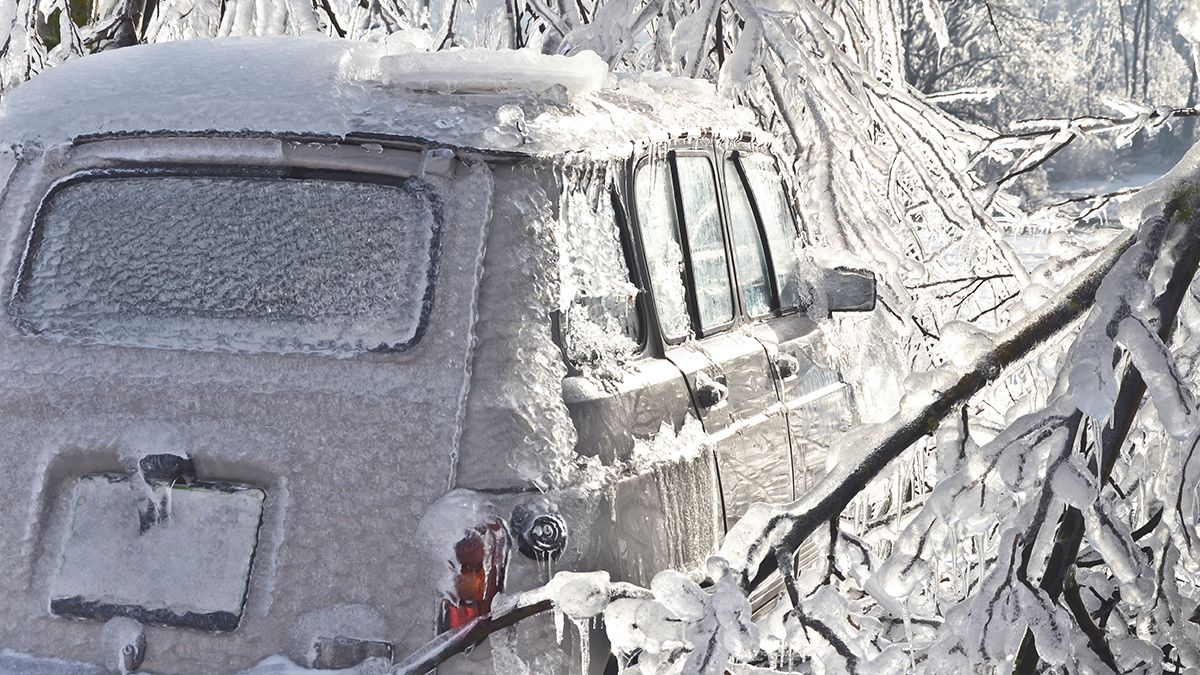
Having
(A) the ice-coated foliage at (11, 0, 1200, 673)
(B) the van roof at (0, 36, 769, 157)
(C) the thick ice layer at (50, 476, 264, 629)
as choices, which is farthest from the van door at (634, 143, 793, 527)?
(C) the thick ice layer at (50, 476, 264, 629)

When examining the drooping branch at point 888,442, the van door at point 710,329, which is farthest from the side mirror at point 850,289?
the drooping branch at point 888,442

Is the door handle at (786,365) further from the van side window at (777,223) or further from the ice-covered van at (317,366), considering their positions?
the ice-covered van at (317,366)

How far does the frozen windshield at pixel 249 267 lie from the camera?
2.88 m

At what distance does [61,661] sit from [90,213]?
38.4 inches

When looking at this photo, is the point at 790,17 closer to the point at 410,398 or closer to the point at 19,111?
the point at 410,398

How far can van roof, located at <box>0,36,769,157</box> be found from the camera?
300 cm

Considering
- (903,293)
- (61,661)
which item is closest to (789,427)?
(903,293)

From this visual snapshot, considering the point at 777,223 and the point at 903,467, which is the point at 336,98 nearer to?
the point at 903,467

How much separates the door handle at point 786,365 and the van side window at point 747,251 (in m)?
0.18

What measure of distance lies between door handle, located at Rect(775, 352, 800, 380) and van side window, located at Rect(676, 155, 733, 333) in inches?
8.5

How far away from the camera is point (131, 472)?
2.86 m

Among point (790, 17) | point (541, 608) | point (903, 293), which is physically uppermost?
point (790, 17)

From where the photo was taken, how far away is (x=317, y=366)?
2.86m

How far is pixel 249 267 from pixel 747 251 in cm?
191
